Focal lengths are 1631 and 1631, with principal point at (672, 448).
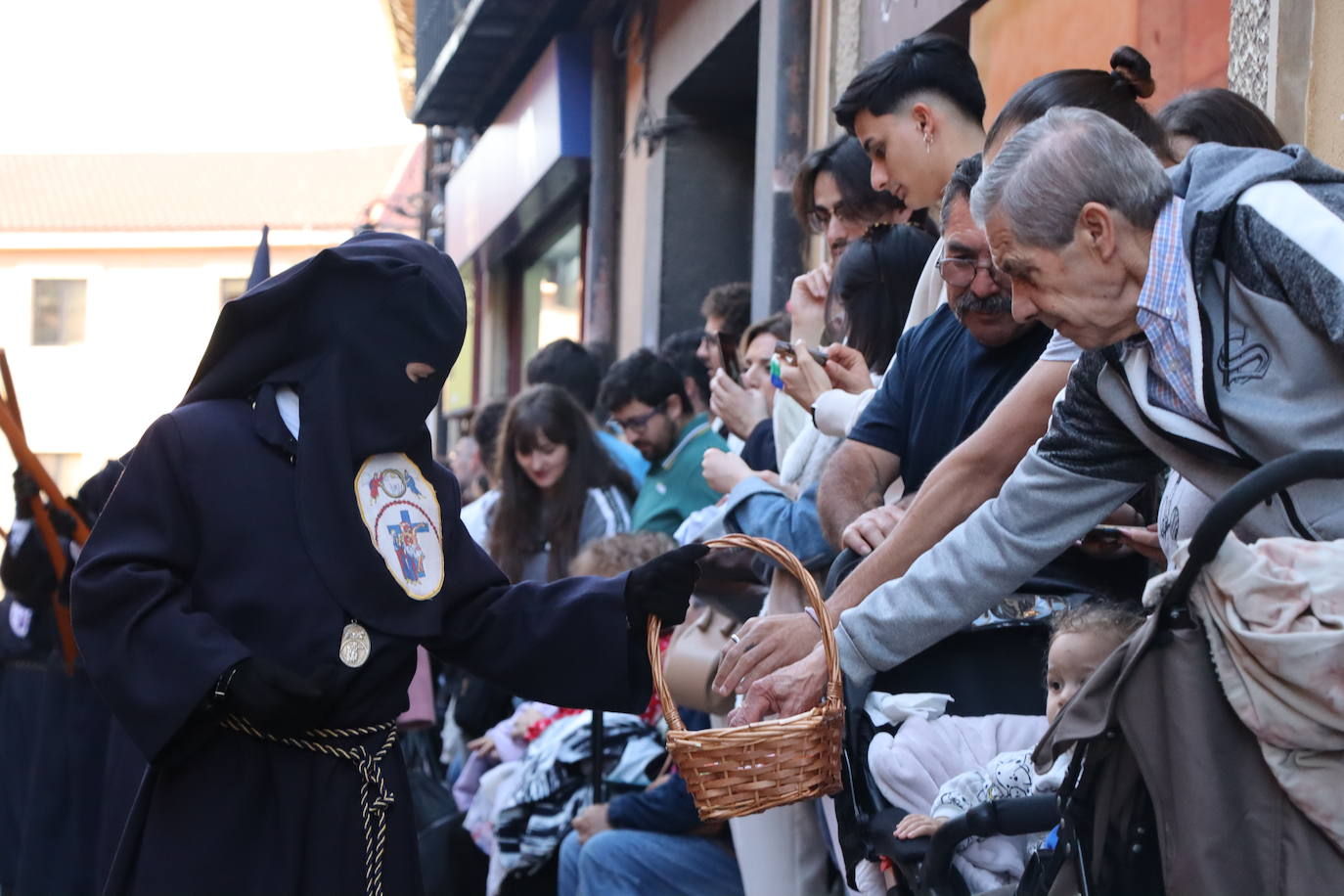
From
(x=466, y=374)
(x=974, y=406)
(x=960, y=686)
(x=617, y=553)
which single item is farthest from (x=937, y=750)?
(x=466, y=374)

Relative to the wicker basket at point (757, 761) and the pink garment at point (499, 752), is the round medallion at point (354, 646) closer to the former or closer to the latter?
the wicker basket at point (757, 761)

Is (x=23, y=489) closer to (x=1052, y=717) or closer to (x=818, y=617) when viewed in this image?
(x=818, y=617)

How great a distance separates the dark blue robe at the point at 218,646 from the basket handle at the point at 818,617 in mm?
483

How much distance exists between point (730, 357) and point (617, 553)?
1.08 m

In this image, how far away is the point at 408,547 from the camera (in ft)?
10.5

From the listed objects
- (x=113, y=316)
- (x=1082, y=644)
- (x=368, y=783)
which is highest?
(x=113, y=316)

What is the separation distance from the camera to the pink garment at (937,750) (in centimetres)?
303

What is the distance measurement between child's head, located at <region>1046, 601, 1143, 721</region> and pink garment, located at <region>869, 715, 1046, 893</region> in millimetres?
177

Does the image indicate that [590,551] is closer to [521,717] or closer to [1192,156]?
[521,717]

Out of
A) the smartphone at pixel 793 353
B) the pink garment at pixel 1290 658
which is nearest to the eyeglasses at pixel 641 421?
the smartphone at pixel 793 353

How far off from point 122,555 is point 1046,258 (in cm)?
172

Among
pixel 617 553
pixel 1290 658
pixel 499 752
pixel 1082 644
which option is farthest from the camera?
pixel 499 752

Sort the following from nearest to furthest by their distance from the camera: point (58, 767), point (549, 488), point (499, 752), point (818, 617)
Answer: point (818, 617), point (499, 752), point (549, 488), point (58, 767)

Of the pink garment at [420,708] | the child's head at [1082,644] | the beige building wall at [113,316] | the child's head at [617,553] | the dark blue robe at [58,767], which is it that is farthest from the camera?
the beige building wall at [113,316]
